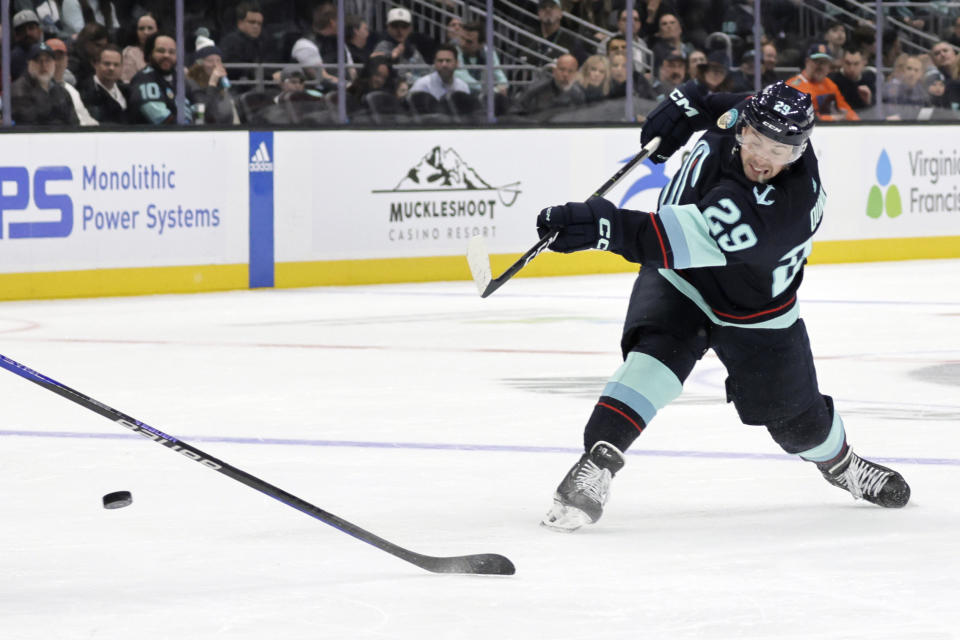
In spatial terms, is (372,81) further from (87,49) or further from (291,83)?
(87,49)

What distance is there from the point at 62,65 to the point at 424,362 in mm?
3471

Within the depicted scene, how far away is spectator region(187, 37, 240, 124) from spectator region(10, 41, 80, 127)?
80cm

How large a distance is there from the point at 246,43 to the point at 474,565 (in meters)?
7.14

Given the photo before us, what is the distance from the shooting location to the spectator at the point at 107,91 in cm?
957

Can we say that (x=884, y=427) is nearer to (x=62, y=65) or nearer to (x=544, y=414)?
(x=544, y=414)

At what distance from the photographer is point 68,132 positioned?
31.0ft

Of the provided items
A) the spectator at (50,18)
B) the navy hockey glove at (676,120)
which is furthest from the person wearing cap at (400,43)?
the navy hockey glove at (676,120)

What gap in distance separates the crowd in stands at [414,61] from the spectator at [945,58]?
0.01m

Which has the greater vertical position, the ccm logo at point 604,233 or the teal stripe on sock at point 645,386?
the ccm logo at point 604,233

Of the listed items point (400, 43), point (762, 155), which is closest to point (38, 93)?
point (400, 43)

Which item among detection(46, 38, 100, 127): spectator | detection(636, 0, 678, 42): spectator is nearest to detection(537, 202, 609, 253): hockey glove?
detection(46, 38, 100, 127): spectator

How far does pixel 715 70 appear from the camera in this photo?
482 inches

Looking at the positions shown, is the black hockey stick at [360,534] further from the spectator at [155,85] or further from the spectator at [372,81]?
→ the spectator at [372,81]

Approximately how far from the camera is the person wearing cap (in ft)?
35.3
